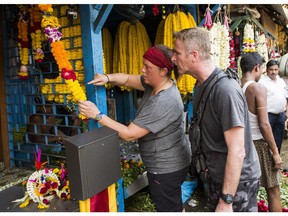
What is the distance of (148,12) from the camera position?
449 centimetres

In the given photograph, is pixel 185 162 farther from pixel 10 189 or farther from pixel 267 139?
pixel 10 189

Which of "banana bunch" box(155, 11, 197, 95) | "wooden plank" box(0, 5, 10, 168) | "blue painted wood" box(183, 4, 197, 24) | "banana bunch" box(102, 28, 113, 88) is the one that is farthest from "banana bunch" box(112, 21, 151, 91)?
"wooden plank" box(0, 5, 10, 168)

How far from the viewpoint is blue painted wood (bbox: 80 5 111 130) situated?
2.48 metres

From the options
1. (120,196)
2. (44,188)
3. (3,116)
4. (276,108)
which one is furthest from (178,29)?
(44,188)

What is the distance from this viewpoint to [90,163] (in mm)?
1739

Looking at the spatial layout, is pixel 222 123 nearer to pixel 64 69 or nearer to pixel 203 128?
pixel 203 128

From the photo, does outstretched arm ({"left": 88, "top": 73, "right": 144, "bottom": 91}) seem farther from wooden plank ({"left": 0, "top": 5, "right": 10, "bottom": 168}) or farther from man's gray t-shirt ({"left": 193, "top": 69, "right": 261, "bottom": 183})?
wooden plank ({"left": 0, "top": 5, "right": 10, "bottom": 168})

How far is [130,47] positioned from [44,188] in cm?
241

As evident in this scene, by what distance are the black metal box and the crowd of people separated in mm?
278

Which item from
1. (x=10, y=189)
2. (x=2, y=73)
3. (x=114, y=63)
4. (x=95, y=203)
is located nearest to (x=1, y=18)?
(x=2, y=73)

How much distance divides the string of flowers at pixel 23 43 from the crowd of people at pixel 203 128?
1115mm

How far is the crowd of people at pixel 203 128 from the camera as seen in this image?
5.84ft

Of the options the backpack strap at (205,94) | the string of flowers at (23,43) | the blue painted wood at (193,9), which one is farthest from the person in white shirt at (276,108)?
the string of flowers at (23,43)

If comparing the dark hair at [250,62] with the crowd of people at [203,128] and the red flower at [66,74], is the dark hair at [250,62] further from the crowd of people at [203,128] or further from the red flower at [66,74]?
the red flower at [66,74]
